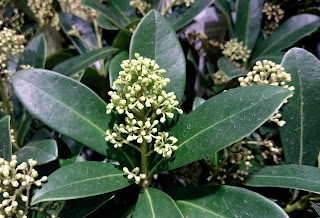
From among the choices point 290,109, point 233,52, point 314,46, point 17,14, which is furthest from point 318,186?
point 17,14

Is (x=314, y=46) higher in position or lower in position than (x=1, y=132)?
lower

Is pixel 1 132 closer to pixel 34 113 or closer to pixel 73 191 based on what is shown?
pixel 34 113

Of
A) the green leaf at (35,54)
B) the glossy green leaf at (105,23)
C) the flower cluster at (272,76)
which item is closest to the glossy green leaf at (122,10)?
the glossy green leaf at (105,23)

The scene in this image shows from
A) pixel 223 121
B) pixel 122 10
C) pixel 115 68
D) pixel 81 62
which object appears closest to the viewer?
pixel 223 121

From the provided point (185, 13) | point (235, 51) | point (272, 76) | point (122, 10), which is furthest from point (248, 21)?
point (272, 76)

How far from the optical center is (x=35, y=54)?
4.00 feet

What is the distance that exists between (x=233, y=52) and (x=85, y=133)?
0.75 m

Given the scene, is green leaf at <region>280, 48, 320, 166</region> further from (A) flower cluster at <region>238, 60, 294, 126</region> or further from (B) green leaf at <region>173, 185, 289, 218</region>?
(B) green leaf at <region>173, 185, 289, 218</region>

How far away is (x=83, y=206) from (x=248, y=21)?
995mm

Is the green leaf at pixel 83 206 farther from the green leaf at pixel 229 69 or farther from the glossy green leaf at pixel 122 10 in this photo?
the glossy green leaf at pixel 122 10

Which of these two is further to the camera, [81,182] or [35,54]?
[35,54]

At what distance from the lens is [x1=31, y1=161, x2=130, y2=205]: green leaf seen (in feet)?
2.45

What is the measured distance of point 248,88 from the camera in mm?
784

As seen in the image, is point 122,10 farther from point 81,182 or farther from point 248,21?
point 81,182
